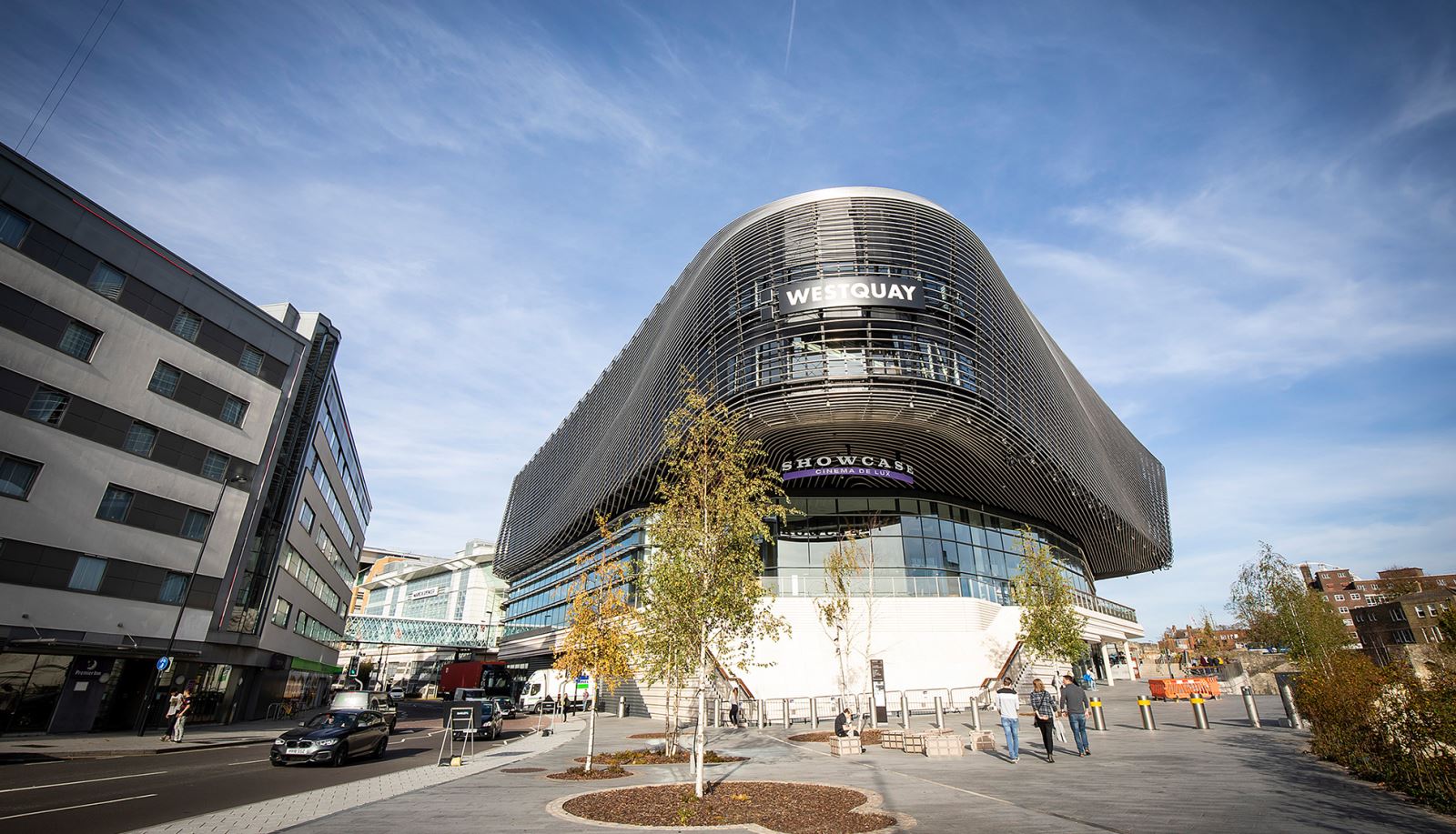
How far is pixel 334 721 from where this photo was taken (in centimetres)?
1869

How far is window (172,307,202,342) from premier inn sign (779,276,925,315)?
2882 cm

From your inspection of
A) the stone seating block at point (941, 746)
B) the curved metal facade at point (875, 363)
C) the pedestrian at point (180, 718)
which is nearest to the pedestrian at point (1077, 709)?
the stone seating block at point (941, 746)

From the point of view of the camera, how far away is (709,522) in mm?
13281

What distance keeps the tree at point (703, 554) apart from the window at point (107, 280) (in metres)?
29.1

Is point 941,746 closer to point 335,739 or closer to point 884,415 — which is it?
point 335,739

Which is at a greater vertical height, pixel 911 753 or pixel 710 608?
pixel 710 608

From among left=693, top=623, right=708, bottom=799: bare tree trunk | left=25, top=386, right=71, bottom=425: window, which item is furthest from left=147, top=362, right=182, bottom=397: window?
left=693, top=623, right=708, bottom=799: bare tree trunk

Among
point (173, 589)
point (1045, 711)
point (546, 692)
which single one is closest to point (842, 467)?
point (1045, 711)

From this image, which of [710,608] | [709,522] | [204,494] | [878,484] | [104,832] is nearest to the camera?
[104,832]

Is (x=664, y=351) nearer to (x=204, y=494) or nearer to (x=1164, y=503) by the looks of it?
(x=204, y=494)

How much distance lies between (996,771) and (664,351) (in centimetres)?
3513

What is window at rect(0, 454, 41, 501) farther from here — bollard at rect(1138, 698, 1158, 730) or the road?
bollard at rect(1138, 698, 1158, 730)

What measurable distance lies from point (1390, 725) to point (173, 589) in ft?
132

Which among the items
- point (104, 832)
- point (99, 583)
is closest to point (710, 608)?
point (104, 832)
